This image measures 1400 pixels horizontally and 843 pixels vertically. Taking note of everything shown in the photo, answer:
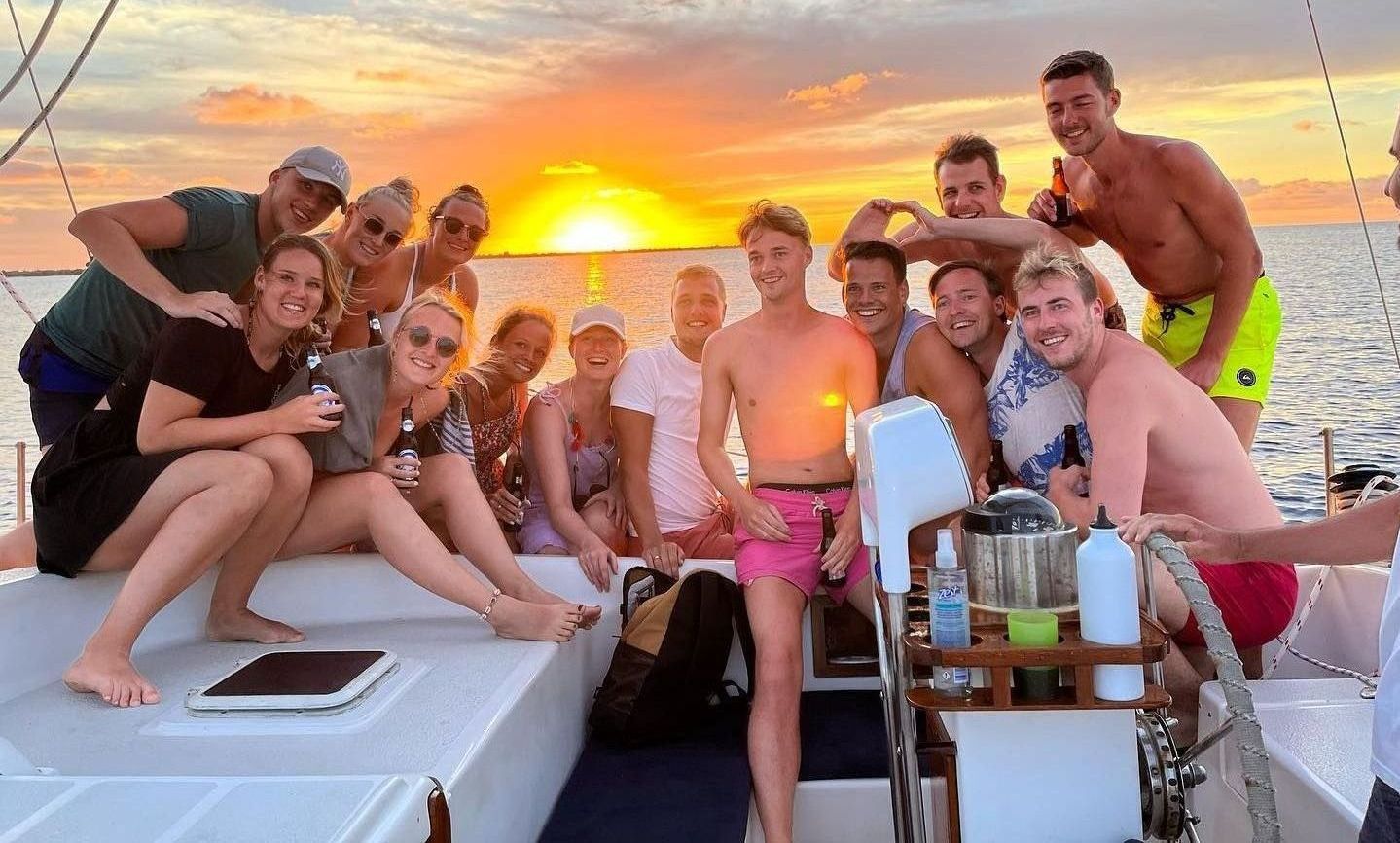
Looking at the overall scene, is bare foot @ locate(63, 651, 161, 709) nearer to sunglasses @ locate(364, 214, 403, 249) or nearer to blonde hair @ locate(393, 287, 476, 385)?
blonde hair @ locate(393, 287, 476, 385)

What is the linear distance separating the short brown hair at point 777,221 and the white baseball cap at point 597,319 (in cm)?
63

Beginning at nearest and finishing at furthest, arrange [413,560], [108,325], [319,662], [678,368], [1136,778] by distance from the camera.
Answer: [1136,778], [319,662], [413,560], [108,325], [678,368]

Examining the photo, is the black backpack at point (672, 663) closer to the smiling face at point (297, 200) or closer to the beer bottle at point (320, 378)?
the beer bottle at point (320, 378)

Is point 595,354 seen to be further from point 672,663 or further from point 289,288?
point 672,663

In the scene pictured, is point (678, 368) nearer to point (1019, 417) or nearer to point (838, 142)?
point (1019, 417)

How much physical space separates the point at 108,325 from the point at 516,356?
3.73 ft

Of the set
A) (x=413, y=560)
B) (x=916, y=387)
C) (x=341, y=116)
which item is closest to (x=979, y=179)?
(x=916, y=387)

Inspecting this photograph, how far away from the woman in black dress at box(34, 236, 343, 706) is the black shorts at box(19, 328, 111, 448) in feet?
1.79

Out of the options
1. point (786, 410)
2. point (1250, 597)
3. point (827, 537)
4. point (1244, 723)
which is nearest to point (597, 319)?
point (786, 410)

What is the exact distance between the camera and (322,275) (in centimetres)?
236

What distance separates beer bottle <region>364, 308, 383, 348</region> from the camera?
9.87 feet

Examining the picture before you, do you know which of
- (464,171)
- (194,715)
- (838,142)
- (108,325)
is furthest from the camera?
(838,142)

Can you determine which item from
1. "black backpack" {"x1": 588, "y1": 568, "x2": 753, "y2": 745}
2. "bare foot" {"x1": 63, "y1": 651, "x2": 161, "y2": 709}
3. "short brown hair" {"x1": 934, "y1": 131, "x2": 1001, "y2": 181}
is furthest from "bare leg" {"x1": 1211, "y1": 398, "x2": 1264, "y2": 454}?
"bare foot" {"x1": 63, "y1": 651, "x2": 161, "y2": 709}

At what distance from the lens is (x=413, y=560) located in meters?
2.37
